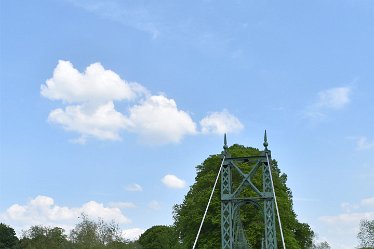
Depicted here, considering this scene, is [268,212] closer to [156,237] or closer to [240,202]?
[240,202]

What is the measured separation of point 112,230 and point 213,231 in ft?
47.3

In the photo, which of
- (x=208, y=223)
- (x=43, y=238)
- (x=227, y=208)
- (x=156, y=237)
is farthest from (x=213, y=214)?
(x=156, y=237)

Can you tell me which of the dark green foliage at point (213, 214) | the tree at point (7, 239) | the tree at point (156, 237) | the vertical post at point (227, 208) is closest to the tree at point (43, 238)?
the tree at point (7, 239)

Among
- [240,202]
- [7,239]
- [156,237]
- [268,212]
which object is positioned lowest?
[268,212]

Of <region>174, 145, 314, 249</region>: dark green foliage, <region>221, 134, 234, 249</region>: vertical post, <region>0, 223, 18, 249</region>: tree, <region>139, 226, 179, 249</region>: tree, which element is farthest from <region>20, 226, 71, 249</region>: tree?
<region>221, 134, 234, 249</region>: vertical post

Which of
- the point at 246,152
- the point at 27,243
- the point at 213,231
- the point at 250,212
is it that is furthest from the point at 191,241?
the point at 27,243

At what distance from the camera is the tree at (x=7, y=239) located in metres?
Result: 63.8

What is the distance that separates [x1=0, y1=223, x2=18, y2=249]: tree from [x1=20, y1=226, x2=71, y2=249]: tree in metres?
1.00

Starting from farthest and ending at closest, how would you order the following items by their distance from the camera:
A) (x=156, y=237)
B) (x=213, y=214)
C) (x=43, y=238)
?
(x=156, y=237) < (x=43, y=238) < (x=213, y=214)

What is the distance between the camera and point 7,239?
2527 inches

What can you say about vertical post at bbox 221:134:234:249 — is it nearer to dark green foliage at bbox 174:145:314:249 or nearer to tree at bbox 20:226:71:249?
dark green foliage at bbox 174:145:314:249

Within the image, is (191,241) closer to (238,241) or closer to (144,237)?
(238,241)

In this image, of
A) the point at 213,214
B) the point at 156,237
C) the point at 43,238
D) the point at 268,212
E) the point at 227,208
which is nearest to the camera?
the point at 268,212

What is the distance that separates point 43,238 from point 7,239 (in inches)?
232
